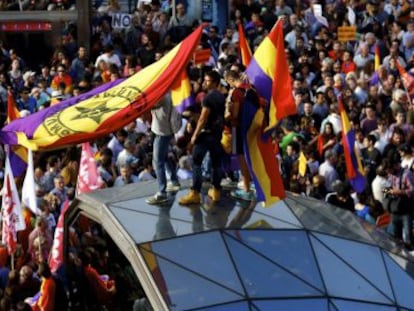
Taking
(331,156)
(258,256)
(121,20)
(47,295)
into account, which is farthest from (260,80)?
(121,20)

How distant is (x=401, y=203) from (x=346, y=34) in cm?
812

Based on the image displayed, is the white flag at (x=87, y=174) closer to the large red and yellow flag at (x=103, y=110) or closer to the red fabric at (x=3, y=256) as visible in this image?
the red fabric at (x=3, y=256)

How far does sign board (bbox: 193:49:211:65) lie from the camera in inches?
844

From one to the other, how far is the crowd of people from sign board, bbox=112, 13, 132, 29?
0.61 ft

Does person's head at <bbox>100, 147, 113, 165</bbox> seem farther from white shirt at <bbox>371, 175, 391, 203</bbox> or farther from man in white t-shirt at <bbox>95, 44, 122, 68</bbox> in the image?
man in white t-shirt at <bbox>95, 44, 122, 68</bbox>

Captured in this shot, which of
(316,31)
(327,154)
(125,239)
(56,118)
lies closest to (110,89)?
(56,118)

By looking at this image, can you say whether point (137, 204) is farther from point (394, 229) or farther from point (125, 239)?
point (394, 229)

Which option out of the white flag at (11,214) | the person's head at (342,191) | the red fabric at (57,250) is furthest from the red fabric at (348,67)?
the red fabric at (57,250)

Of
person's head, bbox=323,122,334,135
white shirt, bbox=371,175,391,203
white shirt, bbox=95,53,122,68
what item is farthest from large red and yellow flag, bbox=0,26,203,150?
white shirt, bbox=95,53,122,68

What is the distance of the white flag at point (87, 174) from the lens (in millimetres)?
17062

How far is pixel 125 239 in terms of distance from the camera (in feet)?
40.7

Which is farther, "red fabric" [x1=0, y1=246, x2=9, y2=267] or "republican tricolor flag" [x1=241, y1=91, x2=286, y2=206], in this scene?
"red fabric" [x1=0, y1=246, x2=9, y2=267]

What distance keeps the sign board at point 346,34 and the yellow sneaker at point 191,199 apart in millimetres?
12234

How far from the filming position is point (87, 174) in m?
17.2
